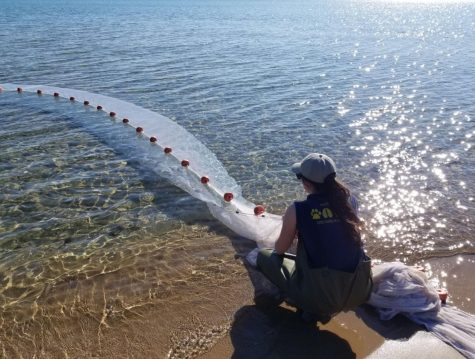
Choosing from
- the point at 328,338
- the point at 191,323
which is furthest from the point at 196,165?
the point at 328,338

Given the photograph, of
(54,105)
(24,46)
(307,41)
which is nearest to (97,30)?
(24,46)

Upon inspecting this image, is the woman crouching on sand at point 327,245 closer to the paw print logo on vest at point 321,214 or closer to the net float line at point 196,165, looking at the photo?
the paw print logo on vest at point 321,214

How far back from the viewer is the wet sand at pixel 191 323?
5.13 metres

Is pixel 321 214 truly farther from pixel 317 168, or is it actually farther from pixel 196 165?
pixel 196 165

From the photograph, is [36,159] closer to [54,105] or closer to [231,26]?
[54,105]

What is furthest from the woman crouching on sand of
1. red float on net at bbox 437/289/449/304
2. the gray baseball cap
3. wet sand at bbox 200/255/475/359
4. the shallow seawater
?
the shallow seawater

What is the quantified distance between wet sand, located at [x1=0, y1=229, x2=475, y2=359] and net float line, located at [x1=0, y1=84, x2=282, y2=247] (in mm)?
841

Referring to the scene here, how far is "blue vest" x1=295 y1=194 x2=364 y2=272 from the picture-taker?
16.3 feet

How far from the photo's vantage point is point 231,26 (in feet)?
123

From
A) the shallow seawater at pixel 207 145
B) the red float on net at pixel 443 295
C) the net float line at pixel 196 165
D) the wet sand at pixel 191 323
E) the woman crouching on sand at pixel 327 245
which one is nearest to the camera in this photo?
the woman crouching on sand at pixel 327 245

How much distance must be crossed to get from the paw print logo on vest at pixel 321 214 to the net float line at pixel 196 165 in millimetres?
2077

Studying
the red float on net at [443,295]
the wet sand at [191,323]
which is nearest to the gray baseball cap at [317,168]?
the wet sand at [191,323]

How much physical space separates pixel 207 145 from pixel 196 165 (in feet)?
4.69

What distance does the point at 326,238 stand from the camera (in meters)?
4.98
